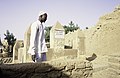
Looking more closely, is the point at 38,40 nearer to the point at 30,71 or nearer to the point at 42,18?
the point at 42,18

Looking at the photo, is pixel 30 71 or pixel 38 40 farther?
pixel 38 40

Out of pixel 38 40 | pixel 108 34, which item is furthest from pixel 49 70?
pixel 108 34

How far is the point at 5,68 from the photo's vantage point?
2.70m

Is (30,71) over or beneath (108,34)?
beneath

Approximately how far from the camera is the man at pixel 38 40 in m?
3.54

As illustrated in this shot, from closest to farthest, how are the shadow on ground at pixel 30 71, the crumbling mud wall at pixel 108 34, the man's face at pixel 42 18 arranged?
the shadow on ground at pixel 30 71 < the man's face at pixel 42 18 < the crumbling mud wall at pixel 108 34

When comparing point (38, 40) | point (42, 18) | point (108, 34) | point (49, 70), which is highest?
point (42, 18)

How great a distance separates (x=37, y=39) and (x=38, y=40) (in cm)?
3

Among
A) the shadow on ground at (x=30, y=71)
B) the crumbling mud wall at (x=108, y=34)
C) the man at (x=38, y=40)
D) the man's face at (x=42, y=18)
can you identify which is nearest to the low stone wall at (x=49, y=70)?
the shadow on ground at (x=30, y=71)

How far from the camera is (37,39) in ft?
12.1

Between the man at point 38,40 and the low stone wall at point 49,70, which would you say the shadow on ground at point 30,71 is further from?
the man at point 38,40

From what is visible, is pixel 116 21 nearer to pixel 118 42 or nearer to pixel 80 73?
pixel 118 42

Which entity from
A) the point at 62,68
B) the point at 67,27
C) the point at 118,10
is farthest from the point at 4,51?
the point at 62,68

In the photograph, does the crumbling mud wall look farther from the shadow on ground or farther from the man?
the shadow on ground
